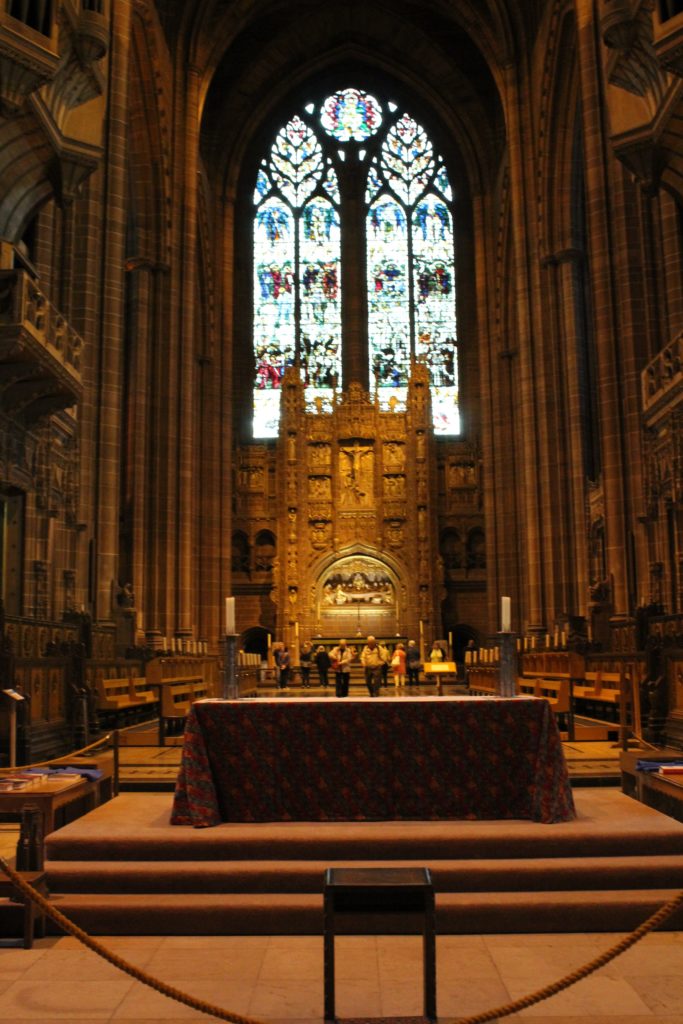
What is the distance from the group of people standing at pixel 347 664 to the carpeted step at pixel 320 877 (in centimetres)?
1211

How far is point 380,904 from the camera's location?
3949 millimetres

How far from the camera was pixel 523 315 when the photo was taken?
2544cm

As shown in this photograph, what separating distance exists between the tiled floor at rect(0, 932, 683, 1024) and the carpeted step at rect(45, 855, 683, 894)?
14.2 inches

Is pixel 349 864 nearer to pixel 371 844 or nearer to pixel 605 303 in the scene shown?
pixel 371 844

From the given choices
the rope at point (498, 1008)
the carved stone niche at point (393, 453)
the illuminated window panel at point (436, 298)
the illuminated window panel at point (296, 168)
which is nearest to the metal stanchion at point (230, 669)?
the rope at point (498, 1008)

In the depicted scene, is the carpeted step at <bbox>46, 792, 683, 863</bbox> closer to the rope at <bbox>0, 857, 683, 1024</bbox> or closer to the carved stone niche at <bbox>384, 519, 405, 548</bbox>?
the rope at <bbox>0, 857, 683, 1024</bbox>

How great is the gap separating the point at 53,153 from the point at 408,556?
17898mm

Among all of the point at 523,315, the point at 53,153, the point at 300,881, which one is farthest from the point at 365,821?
the point at 523,315

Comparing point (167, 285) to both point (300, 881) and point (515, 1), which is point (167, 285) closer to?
point (515, 1)

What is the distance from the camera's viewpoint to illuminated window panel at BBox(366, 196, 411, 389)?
33.4 meters

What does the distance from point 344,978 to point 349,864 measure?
106cm

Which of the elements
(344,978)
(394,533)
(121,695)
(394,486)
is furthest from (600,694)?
(394,486)

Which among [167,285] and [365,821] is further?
[167,285]

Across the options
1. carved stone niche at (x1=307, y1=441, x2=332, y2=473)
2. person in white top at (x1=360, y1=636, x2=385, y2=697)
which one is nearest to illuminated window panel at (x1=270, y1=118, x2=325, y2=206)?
carved stone niche at (x1=307, y1=441, x2=332, y2=473)
